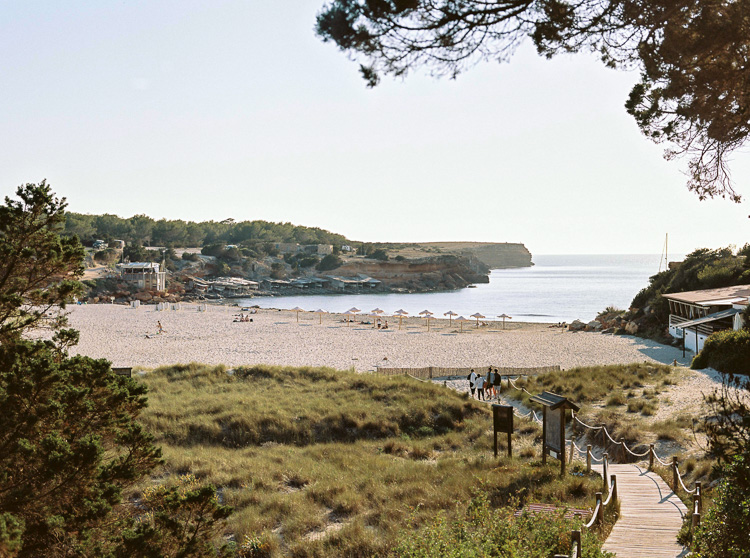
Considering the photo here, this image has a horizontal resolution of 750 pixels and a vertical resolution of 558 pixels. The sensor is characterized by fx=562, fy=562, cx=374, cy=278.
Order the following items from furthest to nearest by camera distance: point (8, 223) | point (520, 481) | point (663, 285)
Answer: point (663, 285) → point (520, 481) → point (8, 223)

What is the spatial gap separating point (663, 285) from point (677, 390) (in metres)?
26.1

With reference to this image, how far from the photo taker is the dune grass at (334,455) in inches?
297

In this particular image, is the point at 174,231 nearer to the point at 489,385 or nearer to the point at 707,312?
the point at 707,312

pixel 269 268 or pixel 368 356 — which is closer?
pixel 368 356

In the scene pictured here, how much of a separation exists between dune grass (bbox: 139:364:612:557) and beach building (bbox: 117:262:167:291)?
63.9 m

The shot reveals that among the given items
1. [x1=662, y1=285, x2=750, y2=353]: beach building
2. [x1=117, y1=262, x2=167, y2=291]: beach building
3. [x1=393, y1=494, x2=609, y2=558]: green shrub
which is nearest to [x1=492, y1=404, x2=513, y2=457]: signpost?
[x1=393, y1=494, x2=609, y2=558]: green shrub

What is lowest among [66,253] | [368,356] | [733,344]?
[368,356]

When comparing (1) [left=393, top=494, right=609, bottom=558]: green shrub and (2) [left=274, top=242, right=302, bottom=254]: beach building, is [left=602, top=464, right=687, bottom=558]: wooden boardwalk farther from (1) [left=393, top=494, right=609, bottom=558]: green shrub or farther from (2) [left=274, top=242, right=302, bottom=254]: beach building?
(2) [left=274, top=242, right=302, bottom=254]: beach building

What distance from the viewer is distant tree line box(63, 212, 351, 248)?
112m

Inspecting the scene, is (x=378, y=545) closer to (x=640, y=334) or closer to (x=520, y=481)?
(x=520, y=481)

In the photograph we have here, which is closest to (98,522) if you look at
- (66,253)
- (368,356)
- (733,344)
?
Answer: (66,253)

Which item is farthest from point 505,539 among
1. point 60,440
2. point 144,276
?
point 144,276

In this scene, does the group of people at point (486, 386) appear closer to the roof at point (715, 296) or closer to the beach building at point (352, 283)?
the roof at point (715, 296)

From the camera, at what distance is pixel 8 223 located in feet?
19.7
